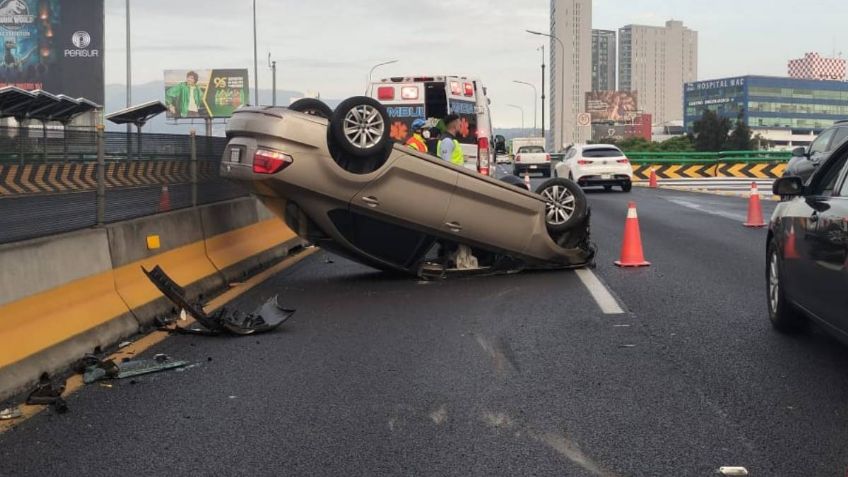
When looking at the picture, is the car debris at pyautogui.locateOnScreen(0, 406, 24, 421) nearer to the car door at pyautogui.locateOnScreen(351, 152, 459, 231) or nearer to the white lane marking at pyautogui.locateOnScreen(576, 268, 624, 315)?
the car door at pyautogui.locateOnScreen(351, 152, 459, 231)

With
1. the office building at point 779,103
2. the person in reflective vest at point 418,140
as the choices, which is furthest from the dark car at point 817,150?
the office building at point 779,103

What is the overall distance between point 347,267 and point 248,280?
1.91 meters

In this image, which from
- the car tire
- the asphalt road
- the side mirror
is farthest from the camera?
the car tire

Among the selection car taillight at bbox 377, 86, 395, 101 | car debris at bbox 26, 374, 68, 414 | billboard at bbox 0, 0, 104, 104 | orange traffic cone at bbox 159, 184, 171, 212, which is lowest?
car debris at bbox 26, 374, 68, 414

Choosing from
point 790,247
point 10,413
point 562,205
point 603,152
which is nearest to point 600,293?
point 562,205

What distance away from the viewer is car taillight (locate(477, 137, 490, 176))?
1786 cm

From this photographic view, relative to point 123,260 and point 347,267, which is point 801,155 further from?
point 123,260

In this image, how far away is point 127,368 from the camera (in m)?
6.62

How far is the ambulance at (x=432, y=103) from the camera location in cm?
1803

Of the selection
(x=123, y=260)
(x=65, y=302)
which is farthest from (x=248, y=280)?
(x=65, y=302)

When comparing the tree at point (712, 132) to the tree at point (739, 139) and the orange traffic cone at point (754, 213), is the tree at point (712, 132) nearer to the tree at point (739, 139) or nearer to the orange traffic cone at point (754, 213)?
the tree at point (739, 139)

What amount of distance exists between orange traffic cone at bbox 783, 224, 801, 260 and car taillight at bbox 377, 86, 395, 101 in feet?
38.0

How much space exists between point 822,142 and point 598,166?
41.9 ft

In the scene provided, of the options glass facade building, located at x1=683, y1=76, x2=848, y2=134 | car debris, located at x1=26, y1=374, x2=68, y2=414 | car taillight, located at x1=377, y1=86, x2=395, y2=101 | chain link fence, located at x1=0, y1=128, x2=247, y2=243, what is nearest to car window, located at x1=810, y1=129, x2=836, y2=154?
car taillight, located at x1=377, y1=86, x2=395, y2=101
